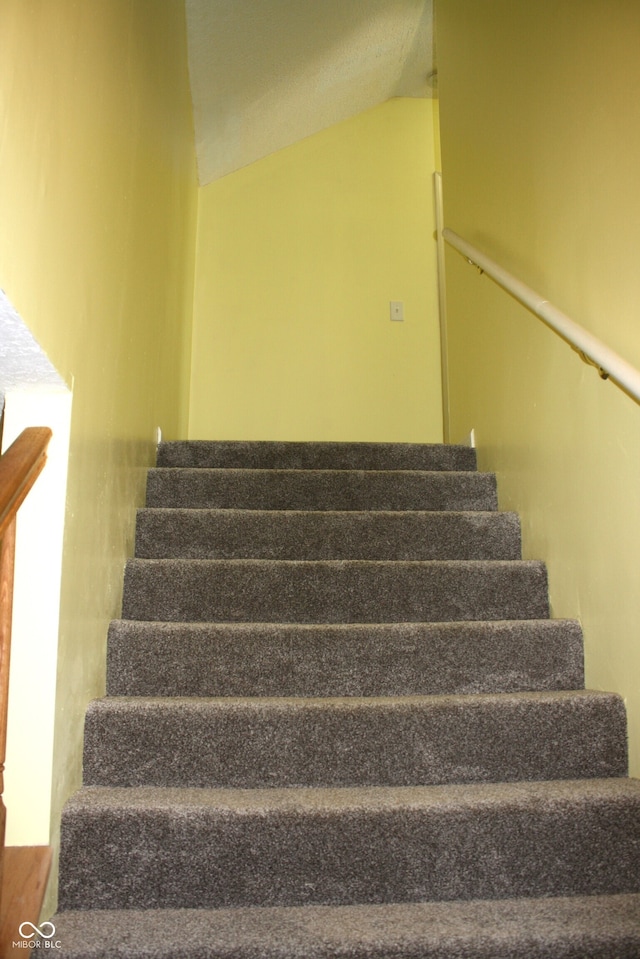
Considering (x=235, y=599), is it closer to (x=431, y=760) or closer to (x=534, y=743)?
(x=431, y=760)

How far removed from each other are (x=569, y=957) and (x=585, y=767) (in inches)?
17.2

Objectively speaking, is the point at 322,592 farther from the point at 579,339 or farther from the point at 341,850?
the point at 579,339

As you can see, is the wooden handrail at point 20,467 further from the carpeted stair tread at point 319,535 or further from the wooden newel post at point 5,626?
the carpeted stair tread at point 319,535

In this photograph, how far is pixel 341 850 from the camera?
1.37 m

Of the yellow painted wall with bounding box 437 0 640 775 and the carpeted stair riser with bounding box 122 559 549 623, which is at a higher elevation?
the yellow painted wall with bounding box 437 0 640 775

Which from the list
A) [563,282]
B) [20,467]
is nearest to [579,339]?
[563,282]

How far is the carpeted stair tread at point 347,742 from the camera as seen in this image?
1540 millimetres

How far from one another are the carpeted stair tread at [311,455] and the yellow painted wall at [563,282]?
0.49ft

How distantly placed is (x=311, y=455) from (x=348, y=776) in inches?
56.2

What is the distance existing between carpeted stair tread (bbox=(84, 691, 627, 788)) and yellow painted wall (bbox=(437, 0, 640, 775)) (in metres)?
0.15

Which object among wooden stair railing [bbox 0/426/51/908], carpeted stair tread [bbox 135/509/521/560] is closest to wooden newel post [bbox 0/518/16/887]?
wooden stair railing [bbox 0/426/51/908]

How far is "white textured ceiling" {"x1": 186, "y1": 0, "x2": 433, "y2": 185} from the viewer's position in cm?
317

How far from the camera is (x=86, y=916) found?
1312 mm

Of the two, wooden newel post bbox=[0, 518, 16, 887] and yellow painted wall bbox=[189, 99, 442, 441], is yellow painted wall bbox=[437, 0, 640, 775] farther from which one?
wooden newel post bbox=[0, 518, 16, 887]
